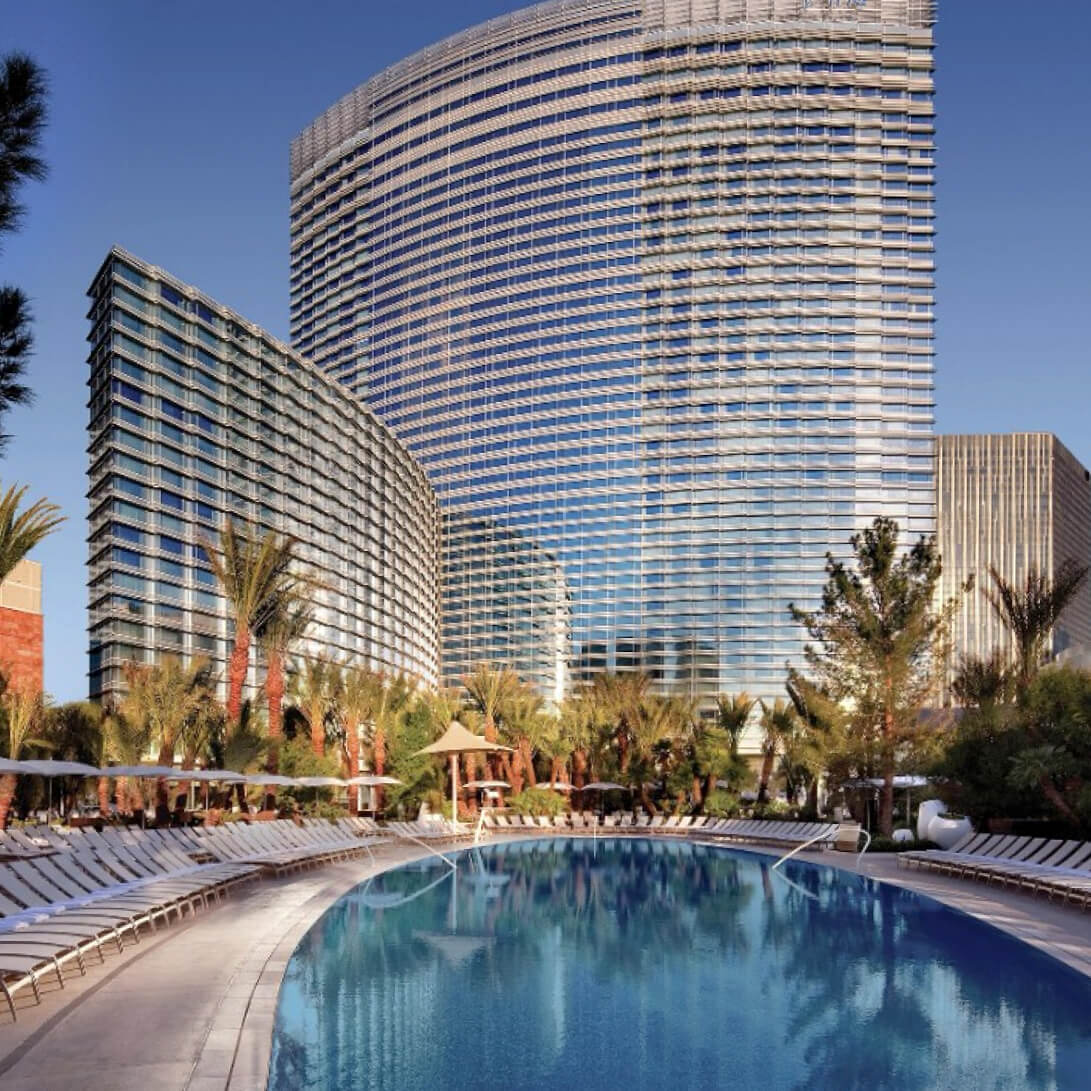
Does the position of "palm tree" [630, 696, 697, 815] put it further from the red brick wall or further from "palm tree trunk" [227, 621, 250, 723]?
the red brick wall

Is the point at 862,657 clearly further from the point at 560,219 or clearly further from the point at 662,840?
the point at 560,219

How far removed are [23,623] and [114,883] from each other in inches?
2117

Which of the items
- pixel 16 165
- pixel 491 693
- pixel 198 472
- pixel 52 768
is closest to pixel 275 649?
pixel 52 768

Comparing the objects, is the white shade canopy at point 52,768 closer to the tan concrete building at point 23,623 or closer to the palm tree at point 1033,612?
the palm tree at point 1033,612

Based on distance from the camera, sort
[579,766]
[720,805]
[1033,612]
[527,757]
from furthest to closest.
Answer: [527,757]
[579,766]
[720,805]
[1033,612]

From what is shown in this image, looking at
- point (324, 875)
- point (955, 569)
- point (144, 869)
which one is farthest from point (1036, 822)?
point (955, 569)

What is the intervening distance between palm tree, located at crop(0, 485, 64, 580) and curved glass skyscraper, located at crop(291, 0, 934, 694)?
296 feet

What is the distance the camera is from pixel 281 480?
287 feet

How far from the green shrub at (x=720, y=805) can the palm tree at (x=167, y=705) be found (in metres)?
18.5

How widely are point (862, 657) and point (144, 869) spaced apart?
21.4 meters

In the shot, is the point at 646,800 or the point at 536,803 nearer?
the point at 536,803

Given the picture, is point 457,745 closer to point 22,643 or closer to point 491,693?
point 491,693

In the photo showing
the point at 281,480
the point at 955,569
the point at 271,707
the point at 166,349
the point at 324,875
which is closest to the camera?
the point at 324,875

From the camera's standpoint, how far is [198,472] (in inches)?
3044
